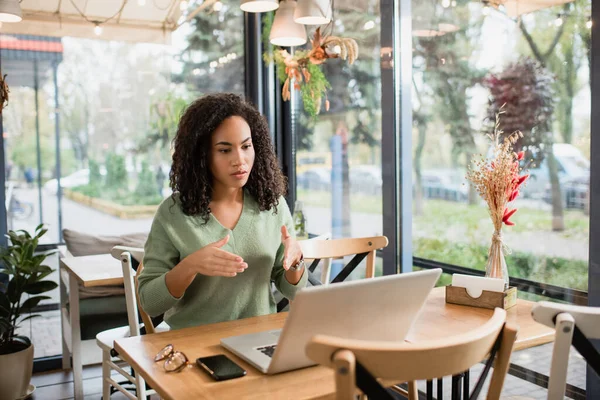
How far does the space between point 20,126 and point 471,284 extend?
2.84 meters

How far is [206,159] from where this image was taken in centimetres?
190

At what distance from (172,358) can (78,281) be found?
1.70 m

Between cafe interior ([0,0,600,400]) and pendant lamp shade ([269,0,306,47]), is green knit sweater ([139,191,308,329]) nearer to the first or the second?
cafe interior ([0,0,600,400])

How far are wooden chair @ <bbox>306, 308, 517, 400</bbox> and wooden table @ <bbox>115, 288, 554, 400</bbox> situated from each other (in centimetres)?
24

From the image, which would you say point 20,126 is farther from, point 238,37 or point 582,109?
point 582,109

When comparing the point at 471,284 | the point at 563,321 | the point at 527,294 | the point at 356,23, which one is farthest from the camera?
the point at 356,23

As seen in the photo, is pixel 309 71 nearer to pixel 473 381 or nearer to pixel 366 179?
pixel 366 179

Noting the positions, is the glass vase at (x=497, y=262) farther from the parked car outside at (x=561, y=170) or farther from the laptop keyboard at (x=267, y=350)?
the laptop keyboard at (x=267, y=350)

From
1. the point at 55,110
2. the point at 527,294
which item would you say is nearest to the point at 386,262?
the point at 527,294

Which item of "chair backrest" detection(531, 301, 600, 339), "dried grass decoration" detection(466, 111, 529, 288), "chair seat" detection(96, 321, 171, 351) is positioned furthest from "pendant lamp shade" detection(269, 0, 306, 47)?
"chair backrest" detection(531, 301, 600, 339)

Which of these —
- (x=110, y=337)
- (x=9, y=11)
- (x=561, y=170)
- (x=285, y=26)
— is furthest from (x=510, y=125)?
(x=9, y=11)

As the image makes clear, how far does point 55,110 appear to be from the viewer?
3701 millimetres

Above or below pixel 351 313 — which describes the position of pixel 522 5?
above

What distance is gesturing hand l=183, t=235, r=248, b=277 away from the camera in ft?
4.89
